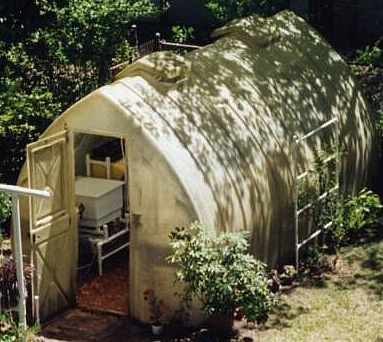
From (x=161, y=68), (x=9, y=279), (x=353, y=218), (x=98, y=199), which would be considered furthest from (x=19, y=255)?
(x=353, y=218)

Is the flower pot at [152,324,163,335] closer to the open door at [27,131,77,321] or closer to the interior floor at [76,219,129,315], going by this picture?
the interior floor at [76,219,129,315]

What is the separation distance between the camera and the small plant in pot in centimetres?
1123

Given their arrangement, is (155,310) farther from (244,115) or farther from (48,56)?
(48,56)

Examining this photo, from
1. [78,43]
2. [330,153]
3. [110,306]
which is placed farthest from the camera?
[78,43]

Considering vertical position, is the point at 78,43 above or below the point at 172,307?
above

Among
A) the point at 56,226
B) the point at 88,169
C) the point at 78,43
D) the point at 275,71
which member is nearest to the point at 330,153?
the point at 275,71

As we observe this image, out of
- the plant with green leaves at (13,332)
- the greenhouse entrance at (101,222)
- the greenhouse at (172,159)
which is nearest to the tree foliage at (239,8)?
the greenhouse at (172,159)

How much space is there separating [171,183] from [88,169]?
7.23ft

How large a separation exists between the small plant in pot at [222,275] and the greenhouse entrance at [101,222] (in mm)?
1593

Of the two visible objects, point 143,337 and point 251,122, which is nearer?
point 143,337

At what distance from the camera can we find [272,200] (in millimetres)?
13172

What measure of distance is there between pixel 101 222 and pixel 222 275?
94.1 inches

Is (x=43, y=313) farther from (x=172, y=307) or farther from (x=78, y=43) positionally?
(x=78, y=43)

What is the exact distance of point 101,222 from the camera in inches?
515
